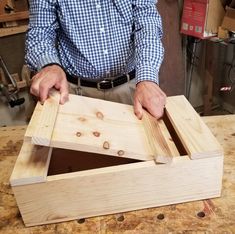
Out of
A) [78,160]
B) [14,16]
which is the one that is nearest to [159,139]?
[78,160]

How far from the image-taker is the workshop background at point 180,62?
1.91 m

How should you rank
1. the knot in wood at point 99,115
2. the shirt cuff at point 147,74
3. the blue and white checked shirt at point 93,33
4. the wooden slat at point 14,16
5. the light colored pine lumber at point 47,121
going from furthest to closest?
1. the wooden slat at point 14,16
2. the blue and white checked shirt at point 93,33
3. the shirt cuff at point 147,74
4. the knot in wood at point 99,115
5. the light colored pine lumber at point 47,121

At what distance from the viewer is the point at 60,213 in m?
0.66

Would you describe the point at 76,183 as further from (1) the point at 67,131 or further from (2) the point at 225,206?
(2) the point at 225,206

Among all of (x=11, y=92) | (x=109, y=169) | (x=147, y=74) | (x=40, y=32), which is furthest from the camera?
(x=11, y=92)

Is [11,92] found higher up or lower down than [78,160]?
lower down

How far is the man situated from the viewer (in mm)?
926

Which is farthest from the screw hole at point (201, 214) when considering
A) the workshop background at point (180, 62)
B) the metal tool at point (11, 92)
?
the metal tool at point (11, 92)

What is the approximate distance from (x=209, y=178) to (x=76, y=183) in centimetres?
28

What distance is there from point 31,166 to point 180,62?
1721 millimetres

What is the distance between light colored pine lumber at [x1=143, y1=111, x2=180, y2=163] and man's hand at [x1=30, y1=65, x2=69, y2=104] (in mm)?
216

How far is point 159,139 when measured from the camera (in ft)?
2.24

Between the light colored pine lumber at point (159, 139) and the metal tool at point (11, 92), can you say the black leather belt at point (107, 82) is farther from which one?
the metal tool at point (11, 92)

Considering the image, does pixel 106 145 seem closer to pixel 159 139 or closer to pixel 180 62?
pixel 159 139
